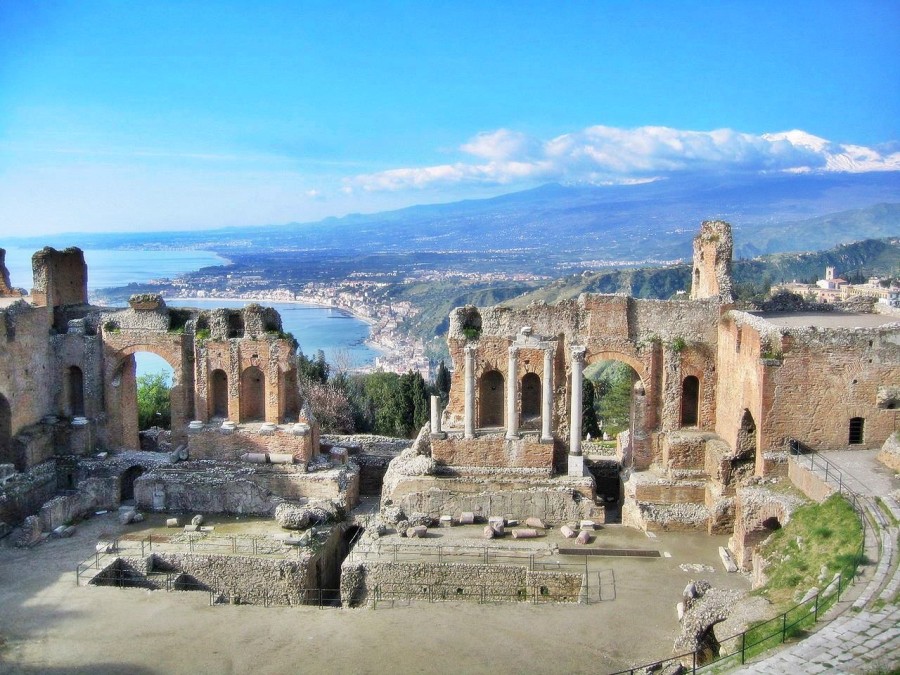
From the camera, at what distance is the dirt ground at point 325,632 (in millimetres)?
15172

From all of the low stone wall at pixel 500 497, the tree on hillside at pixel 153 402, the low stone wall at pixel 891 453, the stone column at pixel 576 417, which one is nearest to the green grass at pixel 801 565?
the low stone wall at pixel 891 453

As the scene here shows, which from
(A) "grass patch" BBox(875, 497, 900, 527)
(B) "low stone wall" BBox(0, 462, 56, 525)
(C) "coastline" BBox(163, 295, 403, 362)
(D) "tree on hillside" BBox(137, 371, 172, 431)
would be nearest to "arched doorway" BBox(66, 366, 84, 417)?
(B) "low stone wall" BBox(0, 462, 56, 525)

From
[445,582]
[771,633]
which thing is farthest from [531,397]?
[771,633]

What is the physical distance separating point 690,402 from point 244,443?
12.8 metres

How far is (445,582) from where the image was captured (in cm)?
1880

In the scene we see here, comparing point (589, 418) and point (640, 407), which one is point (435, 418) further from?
point (589, 418)

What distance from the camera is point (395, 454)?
26.8m

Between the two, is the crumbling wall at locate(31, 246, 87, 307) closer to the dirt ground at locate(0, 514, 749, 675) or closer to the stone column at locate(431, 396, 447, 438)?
the dirt ground at locate(0, 514, 749, 675)

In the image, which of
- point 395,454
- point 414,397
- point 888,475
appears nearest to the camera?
point 888,475

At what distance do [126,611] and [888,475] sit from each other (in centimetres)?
1636

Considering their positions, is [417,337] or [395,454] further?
[417,337]

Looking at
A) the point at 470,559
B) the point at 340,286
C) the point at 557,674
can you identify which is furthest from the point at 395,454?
the point at 340,286

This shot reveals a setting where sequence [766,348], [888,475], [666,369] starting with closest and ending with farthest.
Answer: [888,475] → [766,348] → [666,369]

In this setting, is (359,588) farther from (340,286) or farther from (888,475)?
(340,286)
